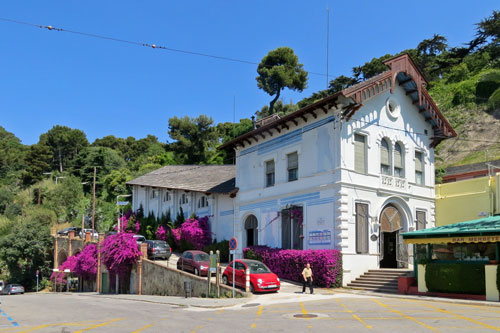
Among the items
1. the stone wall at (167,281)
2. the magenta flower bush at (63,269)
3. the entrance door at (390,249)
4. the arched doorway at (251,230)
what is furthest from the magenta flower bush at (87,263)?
the entrance door at (390,249)

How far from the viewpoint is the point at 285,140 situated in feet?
99.1

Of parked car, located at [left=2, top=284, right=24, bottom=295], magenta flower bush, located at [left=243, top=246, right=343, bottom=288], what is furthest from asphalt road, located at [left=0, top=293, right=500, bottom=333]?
parked car, located at [left=2, top=284, right=24, bottom=295]

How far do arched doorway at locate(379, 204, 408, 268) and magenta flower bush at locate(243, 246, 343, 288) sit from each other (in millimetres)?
3862

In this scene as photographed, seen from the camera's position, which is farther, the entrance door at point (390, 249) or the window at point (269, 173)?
the window at point (269, 173)

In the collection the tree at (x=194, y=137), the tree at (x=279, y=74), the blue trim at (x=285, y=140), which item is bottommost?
the blue trim at (x=285, y=140)

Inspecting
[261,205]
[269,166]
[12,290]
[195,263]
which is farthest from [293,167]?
[12,290]

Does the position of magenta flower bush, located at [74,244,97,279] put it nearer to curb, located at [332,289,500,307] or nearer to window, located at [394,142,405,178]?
curb, located at [332,289,500,307]

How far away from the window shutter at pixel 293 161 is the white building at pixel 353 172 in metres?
0.06

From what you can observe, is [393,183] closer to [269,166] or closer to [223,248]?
[269,166]

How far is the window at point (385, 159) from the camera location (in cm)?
2850

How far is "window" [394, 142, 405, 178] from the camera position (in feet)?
96.0

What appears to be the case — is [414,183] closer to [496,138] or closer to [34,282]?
[496,138]

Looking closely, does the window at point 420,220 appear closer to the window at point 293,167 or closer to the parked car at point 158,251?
the window at point 293,167

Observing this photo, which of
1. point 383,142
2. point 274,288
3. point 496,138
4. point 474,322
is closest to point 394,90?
point 383,142
